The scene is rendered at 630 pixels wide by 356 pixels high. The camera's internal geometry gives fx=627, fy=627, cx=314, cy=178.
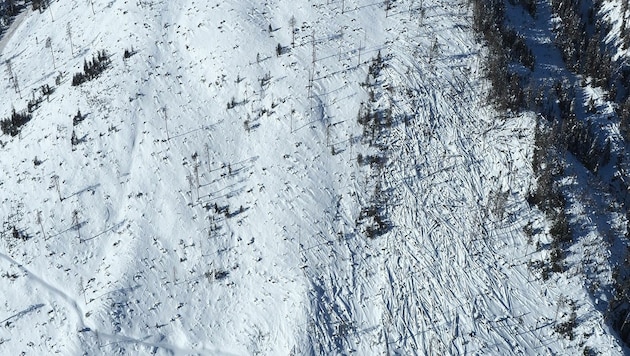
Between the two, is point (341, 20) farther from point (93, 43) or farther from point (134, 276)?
point (134, 276)

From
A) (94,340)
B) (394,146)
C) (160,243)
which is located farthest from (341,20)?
(94,340)

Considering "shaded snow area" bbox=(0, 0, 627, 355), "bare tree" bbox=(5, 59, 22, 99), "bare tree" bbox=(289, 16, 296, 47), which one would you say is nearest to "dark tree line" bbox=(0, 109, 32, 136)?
"shaded snow area" bbox=(0, 0, 627, 355)

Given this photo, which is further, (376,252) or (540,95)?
(540,95)

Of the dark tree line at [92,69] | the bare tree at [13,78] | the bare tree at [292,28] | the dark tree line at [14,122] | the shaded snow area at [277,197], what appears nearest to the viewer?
the shaded snow area at [277,197]

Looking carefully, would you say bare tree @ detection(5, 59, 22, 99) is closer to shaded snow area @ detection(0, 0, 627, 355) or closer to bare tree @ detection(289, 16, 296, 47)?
shaded snow area @ detection(0, 0, 627, 355)

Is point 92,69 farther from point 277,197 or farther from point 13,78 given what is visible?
point 277,197

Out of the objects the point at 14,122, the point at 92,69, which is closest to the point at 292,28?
the point at 92,69

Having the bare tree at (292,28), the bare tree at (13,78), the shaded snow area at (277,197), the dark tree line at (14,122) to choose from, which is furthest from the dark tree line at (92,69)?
the bare tree at (292,28)

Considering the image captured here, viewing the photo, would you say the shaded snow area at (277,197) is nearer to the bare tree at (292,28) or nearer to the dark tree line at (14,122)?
the bare tree at (292,28)

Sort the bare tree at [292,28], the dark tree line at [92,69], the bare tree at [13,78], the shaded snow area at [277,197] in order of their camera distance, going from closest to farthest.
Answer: the shaded snow area at [277,197] < the dark tree line at [92,69] < the bare tree at [292,28] < the bare tree at [13,78]
